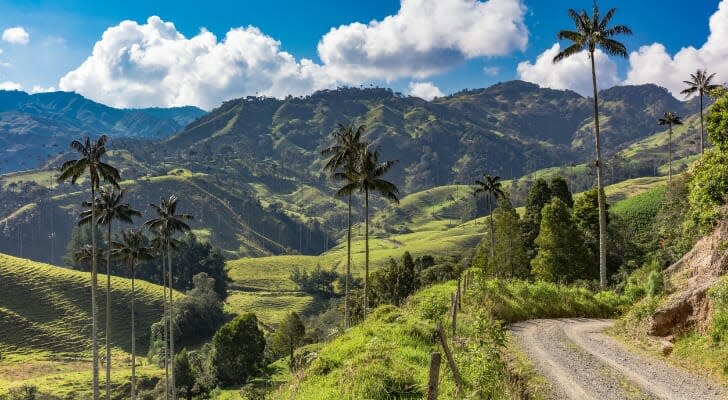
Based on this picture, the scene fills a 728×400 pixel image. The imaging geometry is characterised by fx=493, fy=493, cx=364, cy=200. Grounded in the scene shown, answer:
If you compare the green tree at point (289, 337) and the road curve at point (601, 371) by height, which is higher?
the road curve at point (601, 371)

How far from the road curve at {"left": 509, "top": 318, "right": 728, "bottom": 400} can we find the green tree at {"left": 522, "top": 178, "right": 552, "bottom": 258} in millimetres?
54426

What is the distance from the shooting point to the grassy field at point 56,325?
302ft

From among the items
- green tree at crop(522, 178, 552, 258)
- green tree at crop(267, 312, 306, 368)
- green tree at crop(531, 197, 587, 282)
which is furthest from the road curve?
green tree at crop(267, 312, 306, 368)

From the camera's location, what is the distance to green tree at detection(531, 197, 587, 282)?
191 ft

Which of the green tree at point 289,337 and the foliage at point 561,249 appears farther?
the green tree at point 289,337

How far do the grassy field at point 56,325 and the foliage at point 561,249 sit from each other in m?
74.8

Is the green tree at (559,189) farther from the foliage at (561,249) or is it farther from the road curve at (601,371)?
the road curve at (601,371)

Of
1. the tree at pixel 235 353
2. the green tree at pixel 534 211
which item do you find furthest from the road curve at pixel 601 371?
the tree at pixel 235 353

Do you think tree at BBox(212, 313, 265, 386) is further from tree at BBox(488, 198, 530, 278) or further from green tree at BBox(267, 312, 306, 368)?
tree at BBox(488, 198, 530, 278)

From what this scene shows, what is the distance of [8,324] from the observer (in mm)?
113188

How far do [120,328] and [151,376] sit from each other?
131 feet

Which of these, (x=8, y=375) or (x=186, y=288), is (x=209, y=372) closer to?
(x=8, y=375)

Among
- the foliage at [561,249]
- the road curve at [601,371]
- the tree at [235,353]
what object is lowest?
the tree at [235,353]

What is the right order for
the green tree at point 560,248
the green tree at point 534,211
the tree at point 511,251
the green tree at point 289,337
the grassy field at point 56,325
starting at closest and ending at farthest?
the green tree at point 560,248 < the tree at point 511,251 < the green tree at point 534,211 < the grassy field at point 56,325 < the green tree at point 289,337
